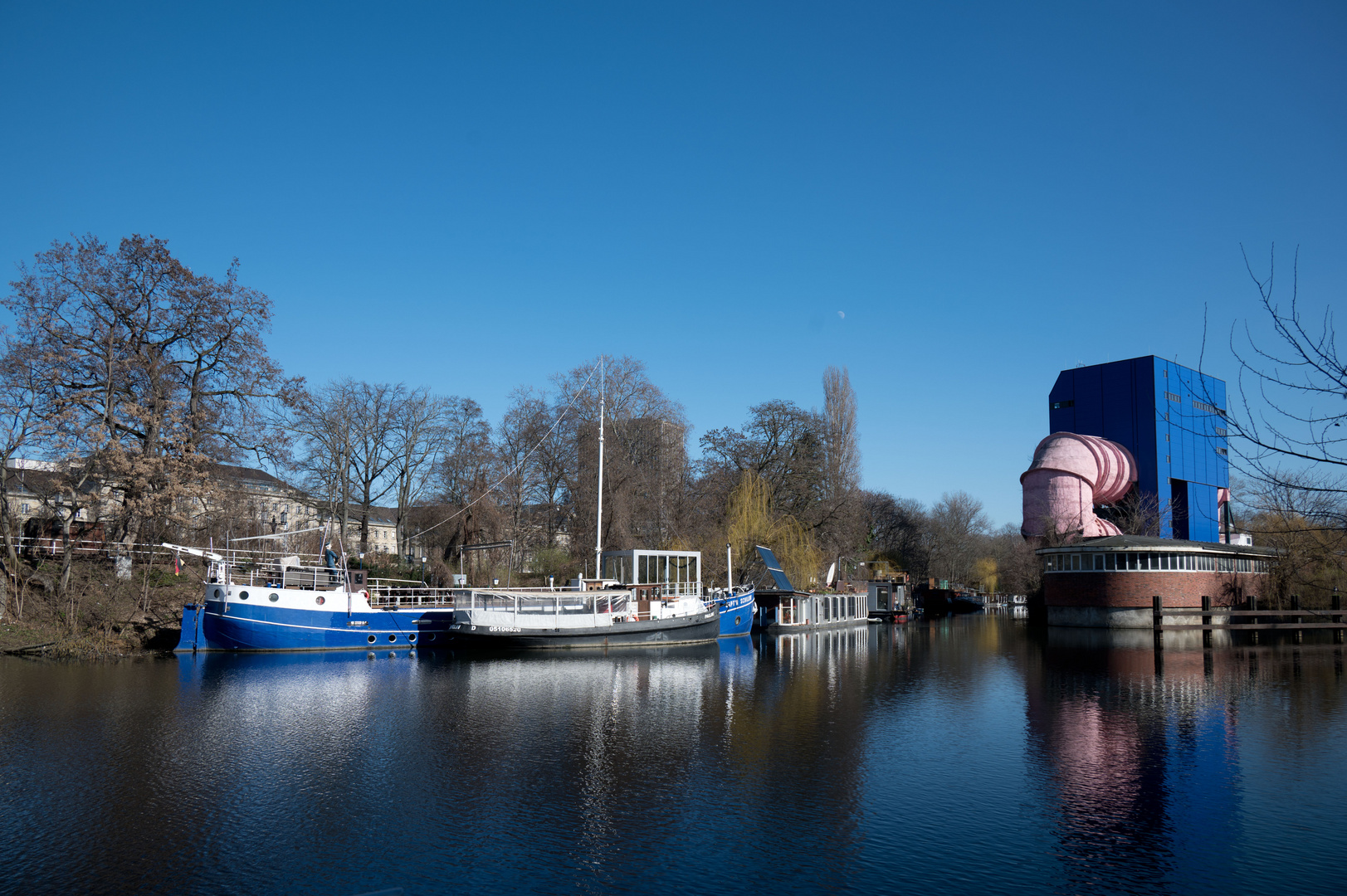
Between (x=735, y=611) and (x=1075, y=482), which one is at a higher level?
(x=1075, y=482)

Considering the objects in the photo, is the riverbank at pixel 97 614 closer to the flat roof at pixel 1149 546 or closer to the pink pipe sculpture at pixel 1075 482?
the flat roof at pixel 1149 546

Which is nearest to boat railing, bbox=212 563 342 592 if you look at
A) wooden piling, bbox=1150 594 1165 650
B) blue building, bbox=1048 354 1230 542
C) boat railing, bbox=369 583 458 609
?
boat railing, bbox=369 583 458 609

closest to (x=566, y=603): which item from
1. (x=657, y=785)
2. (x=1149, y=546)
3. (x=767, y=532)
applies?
(x=767, y=532)

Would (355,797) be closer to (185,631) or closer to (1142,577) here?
(185,631)

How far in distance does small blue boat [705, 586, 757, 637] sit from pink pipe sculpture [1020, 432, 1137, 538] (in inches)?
1147

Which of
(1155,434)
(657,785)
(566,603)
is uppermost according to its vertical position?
(1155,434)

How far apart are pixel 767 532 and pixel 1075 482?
81.7ft

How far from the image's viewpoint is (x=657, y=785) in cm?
1345

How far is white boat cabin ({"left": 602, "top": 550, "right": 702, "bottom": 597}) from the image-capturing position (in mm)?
36469

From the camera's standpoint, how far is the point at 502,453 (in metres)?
49.0

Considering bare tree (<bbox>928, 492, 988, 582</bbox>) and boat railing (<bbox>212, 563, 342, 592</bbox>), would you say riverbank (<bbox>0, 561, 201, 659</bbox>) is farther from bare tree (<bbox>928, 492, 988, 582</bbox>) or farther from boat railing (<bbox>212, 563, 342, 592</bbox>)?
bare tree (<bbox>928, 492, 988, 582</bbox>)

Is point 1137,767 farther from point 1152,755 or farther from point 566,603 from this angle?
point 566,603

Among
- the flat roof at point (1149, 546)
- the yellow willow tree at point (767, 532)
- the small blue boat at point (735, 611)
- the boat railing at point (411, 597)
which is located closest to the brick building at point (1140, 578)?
the flat roof at point (1149, 546)

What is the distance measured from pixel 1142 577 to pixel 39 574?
50728 mm
